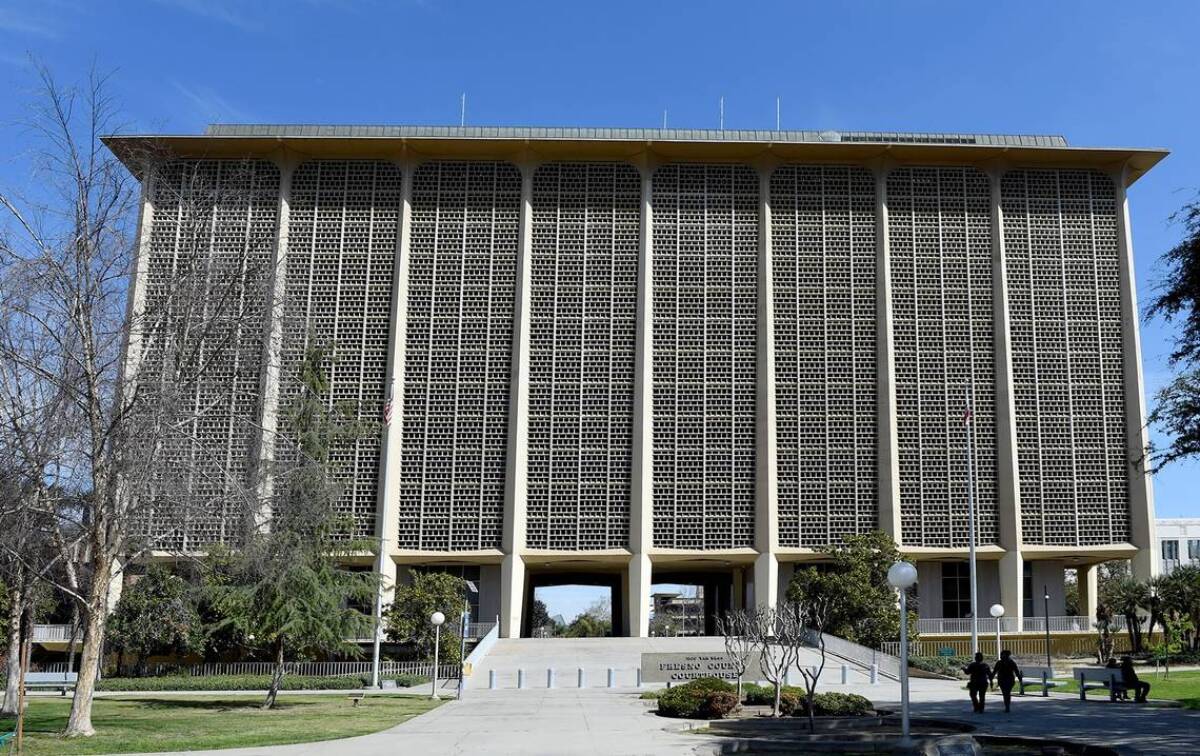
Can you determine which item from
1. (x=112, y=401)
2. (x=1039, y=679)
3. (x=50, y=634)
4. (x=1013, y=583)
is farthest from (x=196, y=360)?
(x=1013, y=583)

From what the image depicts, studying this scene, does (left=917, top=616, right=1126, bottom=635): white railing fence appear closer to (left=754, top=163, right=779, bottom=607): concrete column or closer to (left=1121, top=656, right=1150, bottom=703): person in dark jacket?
(left=754, top=163, right=779, bottom=607): concrete column

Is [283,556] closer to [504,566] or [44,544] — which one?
[44,544]

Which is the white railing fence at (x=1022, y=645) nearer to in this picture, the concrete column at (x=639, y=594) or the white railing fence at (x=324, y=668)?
the concrete column at (x=639, y=594)

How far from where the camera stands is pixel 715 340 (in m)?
51.1

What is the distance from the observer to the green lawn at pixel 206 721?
18.0 m

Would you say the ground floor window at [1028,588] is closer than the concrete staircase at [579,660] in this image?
No

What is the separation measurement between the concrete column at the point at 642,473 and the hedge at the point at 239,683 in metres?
14.5

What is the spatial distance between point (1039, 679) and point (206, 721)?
77.8 feet

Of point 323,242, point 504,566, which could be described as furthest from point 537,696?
point 323,242

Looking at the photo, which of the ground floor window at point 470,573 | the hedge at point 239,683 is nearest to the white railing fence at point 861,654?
the hedge at point 239,683

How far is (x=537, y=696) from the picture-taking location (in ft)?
101

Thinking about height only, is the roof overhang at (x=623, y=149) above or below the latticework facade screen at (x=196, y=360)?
above

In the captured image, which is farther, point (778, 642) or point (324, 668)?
point (324, 668)

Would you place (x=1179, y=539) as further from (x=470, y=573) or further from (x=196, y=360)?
(x=196, y=360)
